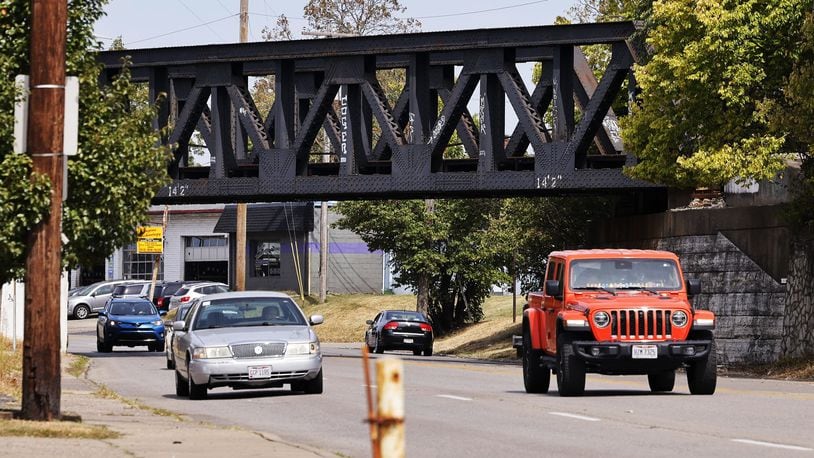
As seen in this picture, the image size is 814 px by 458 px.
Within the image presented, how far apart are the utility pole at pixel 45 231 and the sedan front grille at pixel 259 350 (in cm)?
589

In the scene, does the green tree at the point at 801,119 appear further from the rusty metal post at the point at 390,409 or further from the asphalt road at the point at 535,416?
the rusty metal post at the point at 390,409

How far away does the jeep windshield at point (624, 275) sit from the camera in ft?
73.6

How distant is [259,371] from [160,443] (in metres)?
7.71

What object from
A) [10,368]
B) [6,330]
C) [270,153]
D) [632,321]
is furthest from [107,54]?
[632,321]

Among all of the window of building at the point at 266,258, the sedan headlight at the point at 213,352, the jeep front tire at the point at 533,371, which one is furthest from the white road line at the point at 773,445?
the window of building at the point at 266,258

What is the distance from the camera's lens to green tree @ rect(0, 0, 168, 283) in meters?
17.6

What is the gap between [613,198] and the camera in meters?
48.2

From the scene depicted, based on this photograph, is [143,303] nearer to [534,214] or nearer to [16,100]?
[534,214]

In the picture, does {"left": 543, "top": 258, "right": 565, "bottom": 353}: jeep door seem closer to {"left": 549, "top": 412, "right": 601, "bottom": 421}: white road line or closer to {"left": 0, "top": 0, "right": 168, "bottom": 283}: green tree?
{"left": 549, "top": 412, "right": 601, "bottom": 421}: white road line

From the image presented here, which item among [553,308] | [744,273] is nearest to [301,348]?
[553,308]

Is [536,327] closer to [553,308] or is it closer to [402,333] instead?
[553,308]

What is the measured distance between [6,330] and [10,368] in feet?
50.5

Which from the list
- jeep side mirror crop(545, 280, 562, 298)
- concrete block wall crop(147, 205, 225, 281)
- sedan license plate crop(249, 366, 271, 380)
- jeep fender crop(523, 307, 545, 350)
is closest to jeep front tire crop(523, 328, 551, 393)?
jeep fender crop(523, 307, 545, 350)

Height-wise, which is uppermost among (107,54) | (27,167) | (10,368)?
(107,54)
